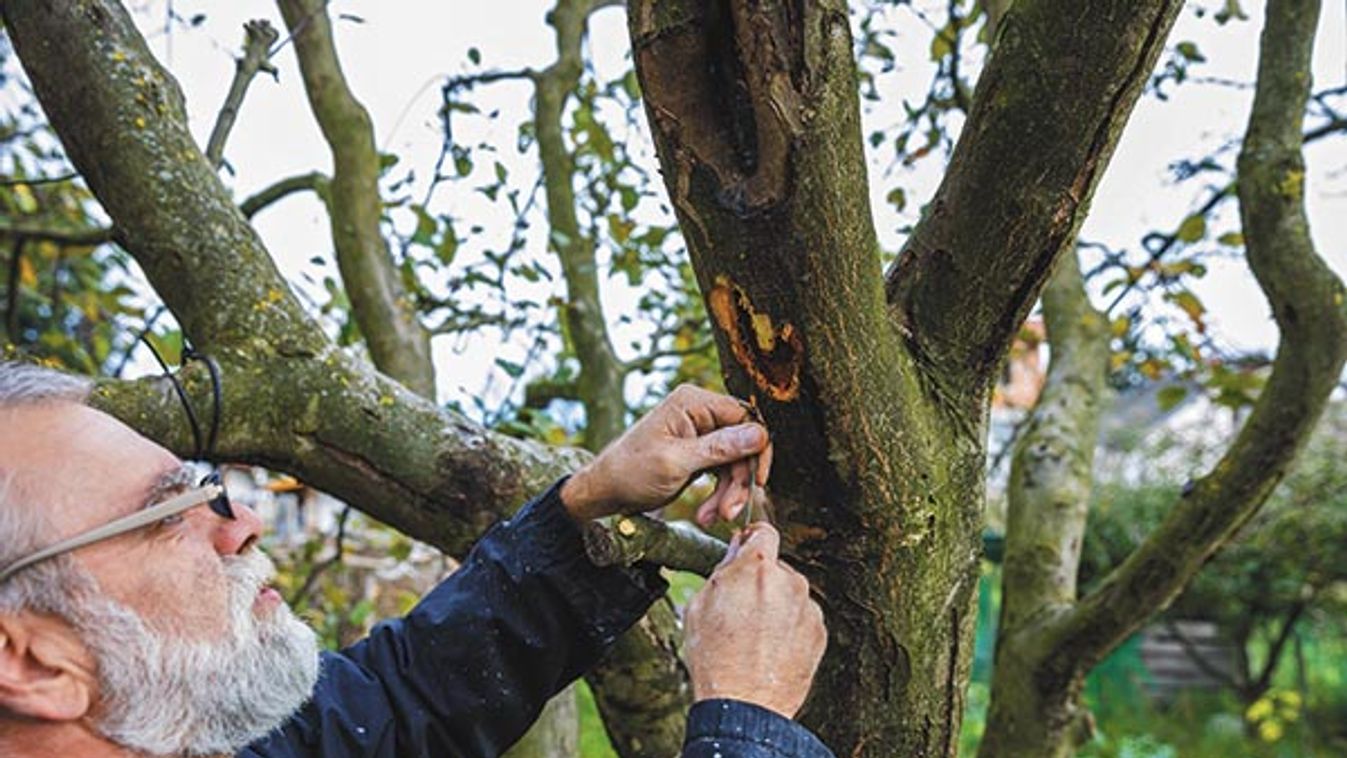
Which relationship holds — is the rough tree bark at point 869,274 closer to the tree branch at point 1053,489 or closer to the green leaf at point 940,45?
the tree branch at point 1053,489

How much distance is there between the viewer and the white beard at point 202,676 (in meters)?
1.45

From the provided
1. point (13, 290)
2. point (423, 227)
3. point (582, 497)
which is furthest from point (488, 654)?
point (13, 290)

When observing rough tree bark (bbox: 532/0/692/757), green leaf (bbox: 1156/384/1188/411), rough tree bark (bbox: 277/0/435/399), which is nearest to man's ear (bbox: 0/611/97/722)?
rough tree bark (bbox: 532/0/692/757)

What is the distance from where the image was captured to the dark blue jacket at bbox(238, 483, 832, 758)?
1748 mm

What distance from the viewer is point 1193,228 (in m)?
3.33

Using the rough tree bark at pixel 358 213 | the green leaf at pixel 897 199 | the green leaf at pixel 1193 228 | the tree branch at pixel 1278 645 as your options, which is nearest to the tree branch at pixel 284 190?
the rough tree bark at pixel 358 213

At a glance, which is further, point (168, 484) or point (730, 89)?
point (168, 484)

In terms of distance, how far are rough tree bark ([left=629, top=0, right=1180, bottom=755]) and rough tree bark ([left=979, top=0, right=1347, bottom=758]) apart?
130cm

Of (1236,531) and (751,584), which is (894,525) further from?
(1236,531)

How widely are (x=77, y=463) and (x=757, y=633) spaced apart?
0.84m

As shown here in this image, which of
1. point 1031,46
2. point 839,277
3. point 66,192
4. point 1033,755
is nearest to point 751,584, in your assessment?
point 839,277

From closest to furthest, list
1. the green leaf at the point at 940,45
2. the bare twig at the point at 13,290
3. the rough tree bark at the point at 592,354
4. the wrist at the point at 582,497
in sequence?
the wrist at the point at 582,497 → the rough tree bark at the point at 592,354 → the bare twig at the point at 13,290 → the green leaf at the point at 940,45

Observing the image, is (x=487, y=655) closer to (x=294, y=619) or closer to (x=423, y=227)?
(x=294, y=619)

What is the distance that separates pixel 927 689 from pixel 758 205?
0.63 meters
